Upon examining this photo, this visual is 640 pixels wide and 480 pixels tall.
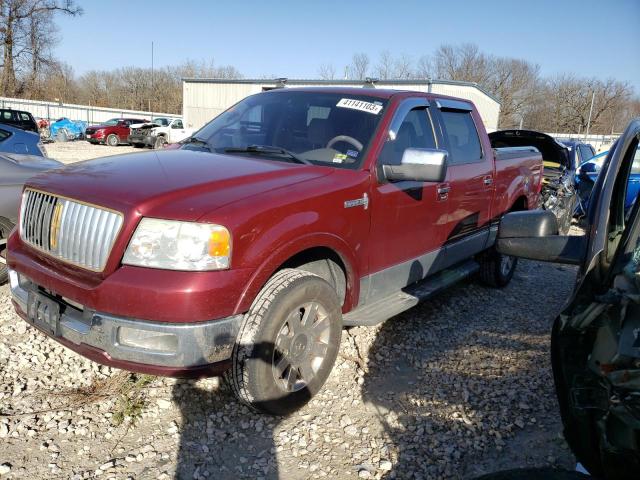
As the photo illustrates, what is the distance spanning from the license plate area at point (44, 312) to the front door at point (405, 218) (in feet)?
6.34

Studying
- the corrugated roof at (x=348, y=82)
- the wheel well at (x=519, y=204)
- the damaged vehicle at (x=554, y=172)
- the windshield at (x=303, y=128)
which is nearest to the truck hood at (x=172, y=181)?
the windshield at (x=303, y=128)

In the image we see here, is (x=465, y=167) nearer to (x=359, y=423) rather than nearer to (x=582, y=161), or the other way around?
(x=359, y=423)

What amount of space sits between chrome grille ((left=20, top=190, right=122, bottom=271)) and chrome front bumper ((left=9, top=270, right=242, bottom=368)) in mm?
305

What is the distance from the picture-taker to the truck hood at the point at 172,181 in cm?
254

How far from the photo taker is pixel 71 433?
282 centimetres

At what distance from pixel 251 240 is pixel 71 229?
0.99 m

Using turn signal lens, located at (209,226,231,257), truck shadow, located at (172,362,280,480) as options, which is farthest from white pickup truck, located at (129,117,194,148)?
turn signal lens, located at (209,226,231,257)

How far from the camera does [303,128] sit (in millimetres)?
3740

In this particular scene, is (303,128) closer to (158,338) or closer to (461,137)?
(461,137)

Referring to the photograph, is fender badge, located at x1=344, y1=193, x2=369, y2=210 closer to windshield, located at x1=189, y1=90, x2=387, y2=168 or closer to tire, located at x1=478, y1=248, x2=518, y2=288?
windshield, located at x1=189, y1=90, x2=387, y2=168

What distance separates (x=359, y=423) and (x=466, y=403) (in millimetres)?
757

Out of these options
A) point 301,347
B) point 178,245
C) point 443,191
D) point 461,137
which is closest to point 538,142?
point 461,137

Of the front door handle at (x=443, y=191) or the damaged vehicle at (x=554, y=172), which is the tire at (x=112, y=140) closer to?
the damaged vehicle at (x=554, y=172)

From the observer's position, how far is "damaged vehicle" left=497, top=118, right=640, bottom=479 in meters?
1.44
